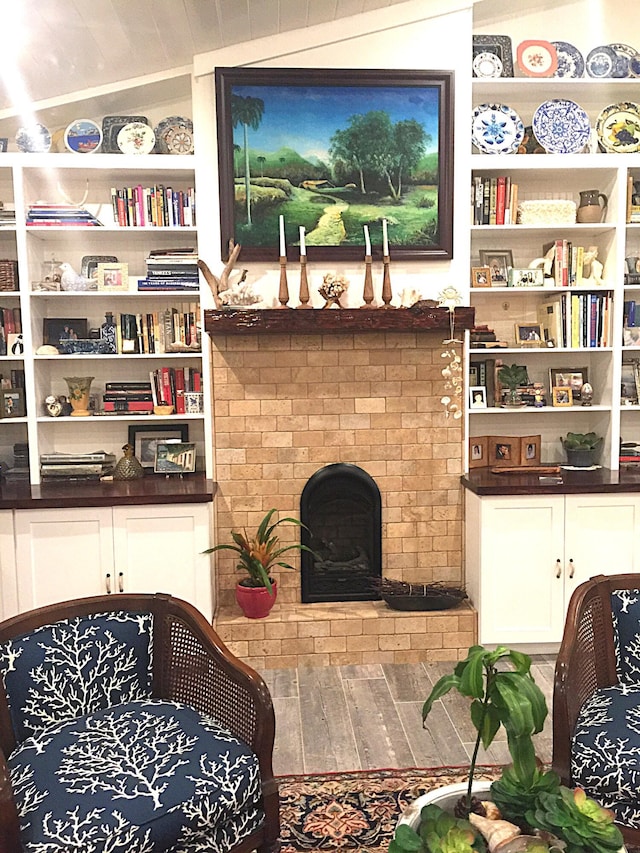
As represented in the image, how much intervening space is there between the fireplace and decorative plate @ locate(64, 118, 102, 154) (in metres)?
1.99

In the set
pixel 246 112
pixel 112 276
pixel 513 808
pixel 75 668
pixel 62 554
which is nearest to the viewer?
pixel 513 808

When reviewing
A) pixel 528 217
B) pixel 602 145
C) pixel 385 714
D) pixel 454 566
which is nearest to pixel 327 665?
pixel 385 714

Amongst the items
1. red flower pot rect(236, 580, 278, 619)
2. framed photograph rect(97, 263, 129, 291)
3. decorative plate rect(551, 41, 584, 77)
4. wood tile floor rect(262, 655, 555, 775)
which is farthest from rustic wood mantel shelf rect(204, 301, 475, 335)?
wood tile floor rect(262, 655, 555, 775)

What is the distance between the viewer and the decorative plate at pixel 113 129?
3.96m

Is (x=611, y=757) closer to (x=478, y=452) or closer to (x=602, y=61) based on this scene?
(x=478, y=452)

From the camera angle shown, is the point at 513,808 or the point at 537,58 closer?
the point at 513,808

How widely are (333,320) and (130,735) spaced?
2.26 m

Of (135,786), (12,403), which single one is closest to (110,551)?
(12,403)

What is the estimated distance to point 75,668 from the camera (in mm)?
2270

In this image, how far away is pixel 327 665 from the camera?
3.83 metres

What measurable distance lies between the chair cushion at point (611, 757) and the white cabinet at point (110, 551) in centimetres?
201

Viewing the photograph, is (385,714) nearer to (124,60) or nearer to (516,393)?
(516,393)

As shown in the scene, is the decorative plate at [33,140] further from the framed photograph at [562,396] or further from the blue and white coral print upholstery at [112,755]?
the framed photograph at [562,396]

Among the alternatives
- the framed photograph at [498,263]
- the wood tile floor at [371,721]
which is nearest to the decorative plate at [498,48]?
the framed photograph at [498,263]
